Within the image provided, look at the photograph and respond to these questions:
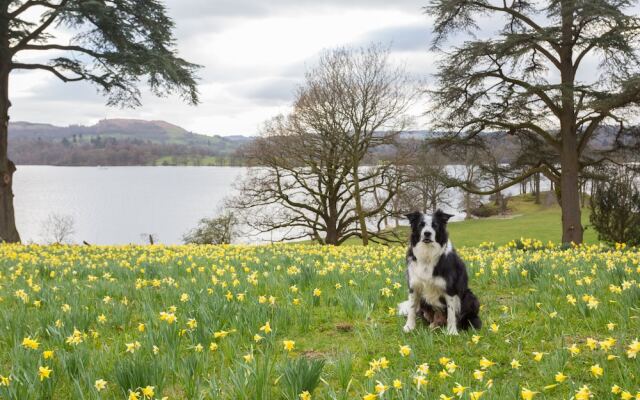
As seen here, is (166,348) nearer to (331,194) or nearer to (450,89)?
(450,89)

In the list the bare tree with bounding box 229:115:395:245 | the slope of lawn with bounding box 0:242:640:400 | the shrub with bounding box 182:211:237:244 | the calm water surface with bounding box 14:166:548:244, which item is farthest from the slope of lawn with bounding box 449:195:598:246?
the slope of lawn with bounding box 0:242:640:400

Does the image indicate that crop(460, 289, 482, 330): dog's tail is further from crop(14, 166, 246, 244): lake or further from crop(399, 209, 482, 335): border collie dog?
crop(14, 166, 246, 244): lake

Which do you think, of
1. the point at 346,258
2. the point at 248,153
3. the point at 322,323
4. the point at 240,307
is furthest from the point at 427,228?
the point at 248,153

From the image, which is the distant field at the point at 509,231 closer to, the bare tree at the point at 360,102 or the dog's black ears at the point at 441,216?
the bare tree at the point at 360,102

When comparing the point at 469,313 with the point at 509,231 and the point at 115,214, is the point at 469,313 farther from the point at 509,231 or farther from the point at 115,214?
the point at 115,214

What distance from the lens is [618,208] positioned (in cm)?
2153

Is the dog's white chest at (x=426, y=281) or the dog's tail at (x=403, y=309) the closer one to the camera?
the dog's white chest at (x=426, y=281)

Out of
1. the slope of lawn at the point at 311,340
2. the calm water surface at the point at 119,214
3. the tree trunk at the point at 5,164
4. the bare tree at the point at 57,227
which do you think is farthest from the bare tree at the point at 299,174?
the bare tree at the point at 57,227

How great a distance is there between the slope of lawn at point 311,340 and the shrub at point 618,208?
675 inches

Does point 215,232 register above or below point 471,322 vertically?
below

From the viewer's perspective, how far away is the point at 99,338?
14.7 feet

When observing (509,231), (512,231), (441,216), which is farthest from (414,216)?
(509,231)

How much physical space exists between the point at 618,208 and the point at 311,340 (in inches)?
856

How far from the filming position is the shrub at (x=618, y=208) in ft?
70.3
